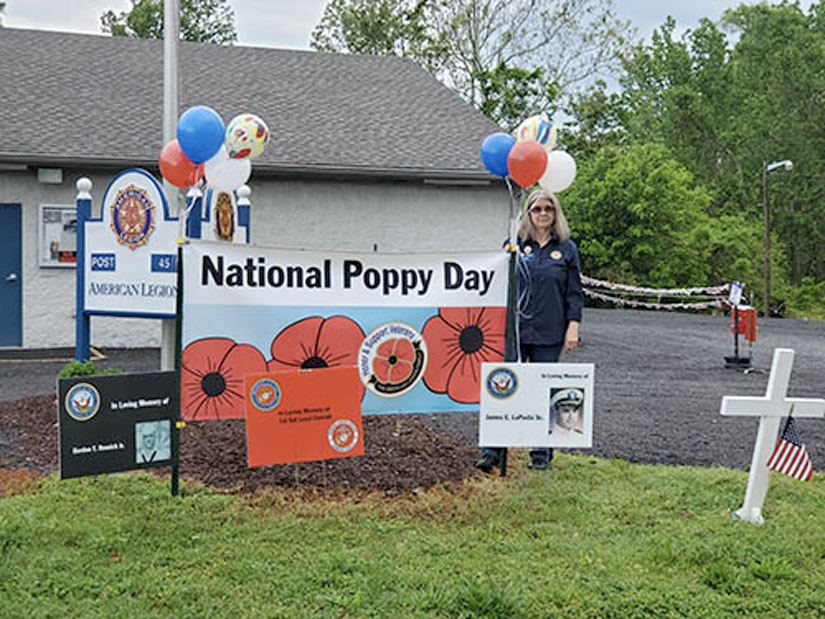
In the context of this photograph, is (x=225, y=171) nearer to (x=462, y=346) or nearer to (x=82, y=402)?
(x=462, y=346)

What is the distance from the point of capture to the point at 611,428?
832 cm

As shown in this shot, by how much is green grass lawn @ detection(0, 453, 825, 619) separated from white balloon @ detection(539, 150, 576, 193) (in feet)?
6.95

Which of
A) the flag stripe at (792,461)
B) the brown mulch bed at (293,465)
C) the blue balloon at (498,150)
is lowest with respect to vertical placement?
the brown mulch bed at (293,465)

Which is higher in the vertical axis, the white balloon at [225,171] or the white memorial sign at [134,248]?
the white balloon at [225,171]

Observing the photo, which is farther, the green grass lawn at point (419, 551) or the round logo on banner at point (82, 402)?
the round logo on banner at point (82, 402)

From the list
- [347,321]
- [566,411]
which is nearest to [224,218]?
[347,321]

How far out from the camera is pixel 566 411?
5.88 m

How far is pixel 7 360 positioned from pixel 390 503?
865 centimetres

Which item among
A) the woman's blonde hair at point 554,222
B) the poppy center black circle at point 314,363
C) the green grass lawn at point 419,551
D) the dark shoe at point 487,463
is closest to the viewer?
the green grass lawn at point 419,551

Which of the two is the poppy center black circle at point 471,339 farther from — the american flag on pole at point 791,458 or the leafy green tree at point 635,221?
the leafy green tree at point 635,221

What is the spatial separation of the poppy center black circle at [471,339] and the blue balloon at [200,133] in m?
1.94

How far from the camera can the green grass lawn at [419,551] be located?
157 inches

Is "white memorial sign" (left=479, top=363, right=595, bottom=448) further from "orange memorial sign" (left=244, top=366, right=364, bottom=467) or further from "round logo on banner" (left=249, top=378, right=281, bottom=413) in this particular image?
"round logo on banner" (left=249, top=378, right=281, bottom=413)

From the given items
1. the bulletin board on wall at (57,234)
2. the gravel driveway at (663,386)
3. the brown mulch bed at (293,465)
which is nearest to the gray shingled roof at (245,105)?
the bulletin board on wall at (57,234)
